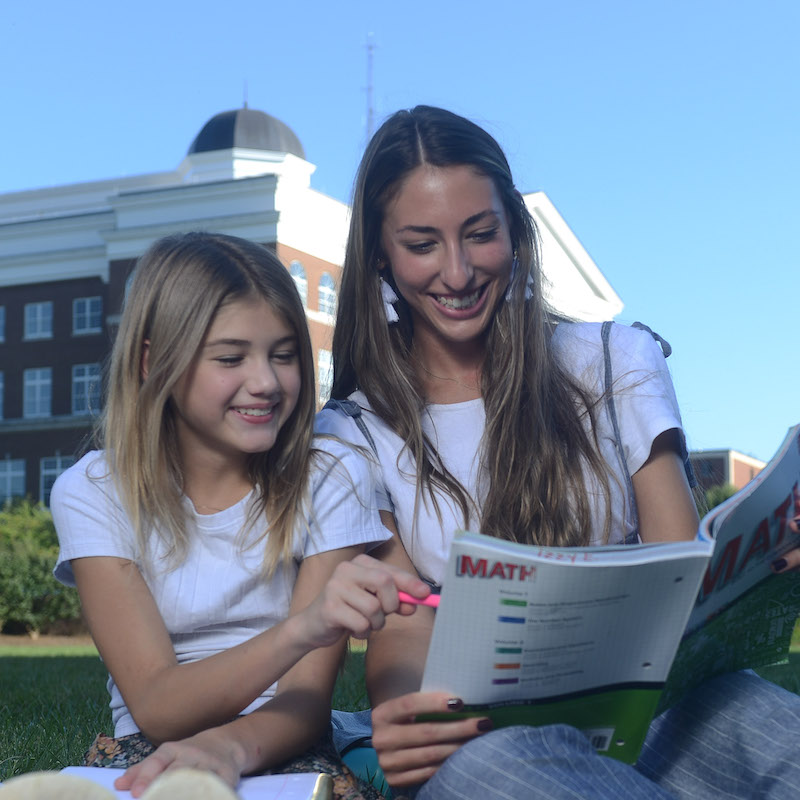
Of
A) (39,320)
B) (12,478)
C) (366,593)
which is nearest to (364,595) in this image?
(366,593)

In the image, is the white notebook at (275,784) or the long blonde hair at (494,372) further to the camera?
the long blonde hair at (494,372)

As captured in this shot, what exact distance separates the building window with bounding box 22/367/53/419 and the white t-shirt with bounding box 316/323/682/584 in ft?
116

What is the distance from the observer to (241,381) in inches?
90.0

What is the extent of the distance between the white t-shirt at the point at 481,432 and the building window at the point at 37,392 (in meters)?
35.2

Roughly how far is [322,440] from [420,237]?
51cm

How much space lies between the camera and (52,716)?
4.47 meters

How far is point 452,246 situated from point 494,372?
30cm

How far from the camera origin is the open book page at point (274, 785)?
1792mm

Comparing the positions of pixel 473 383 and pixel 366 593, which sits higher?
pixel 473 383

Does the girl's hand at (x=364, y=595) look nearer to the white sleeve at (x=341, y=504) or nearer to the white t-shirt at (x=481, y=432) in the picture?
the white sleeve at (x=341, y=504)

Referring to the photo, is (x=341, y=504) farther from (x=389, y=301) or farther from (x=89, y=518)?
(x=389, y=301)

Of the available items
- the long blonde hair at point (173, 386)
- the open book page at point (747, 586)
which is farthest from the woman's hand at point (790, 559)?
the long blonde hair at point (173, 386)

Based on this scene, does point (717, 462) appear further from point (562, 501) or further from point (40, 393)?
point (562, 501)

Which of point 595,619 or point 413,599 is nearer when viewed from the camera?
point 595,619
